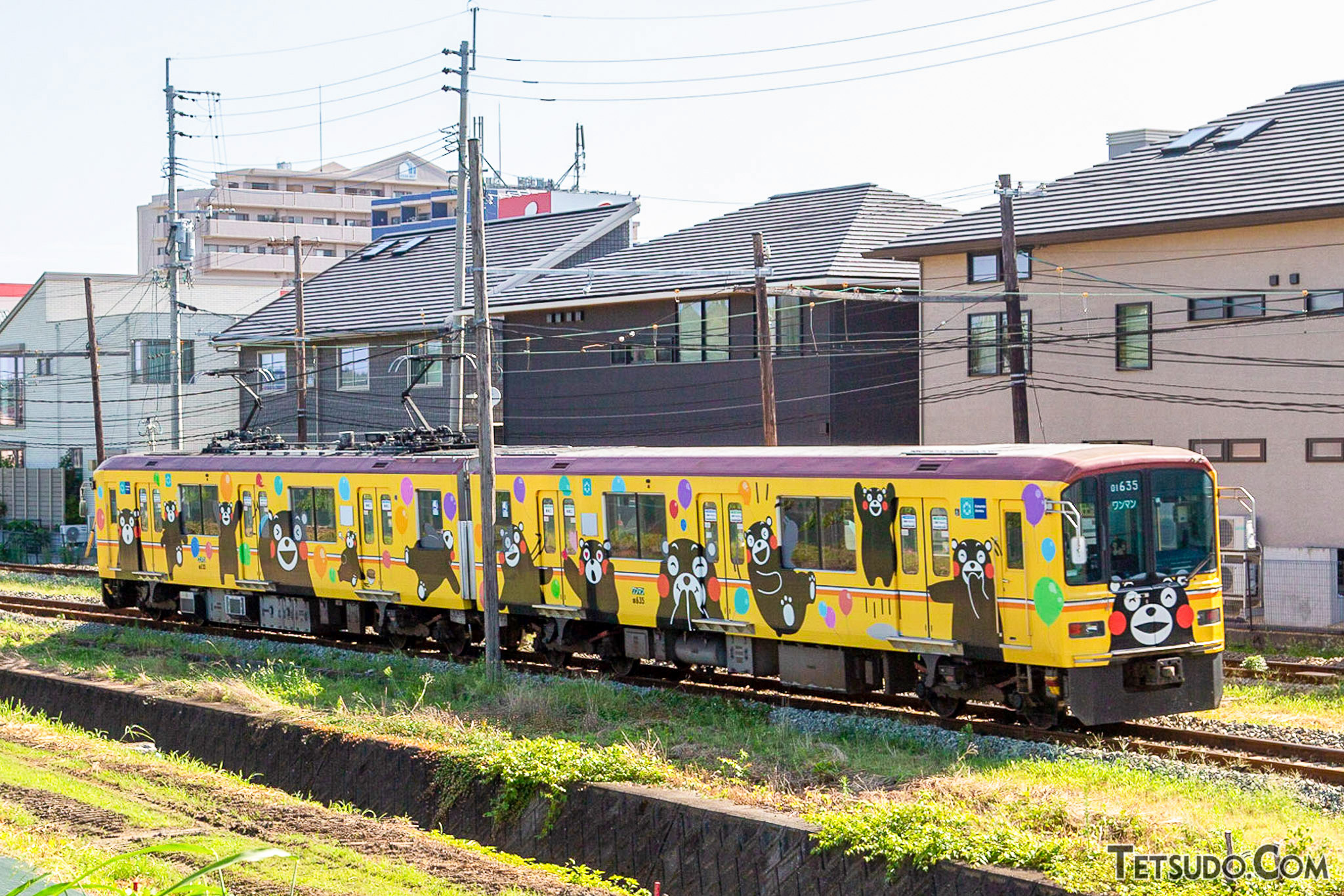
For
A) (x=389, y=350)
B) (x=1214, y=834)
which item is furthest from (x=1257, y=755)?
(x=389, y=350)

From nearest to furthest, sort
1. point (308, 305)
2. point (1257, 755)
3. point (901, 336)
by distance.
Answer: point (1257, 755), point (901, 336), point (308, 305)

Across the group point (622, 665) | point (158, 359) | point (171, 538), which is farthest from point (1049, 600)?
point (158, 359)

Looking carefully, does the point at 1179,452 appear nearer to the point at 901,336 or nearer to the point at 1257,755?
the point at 1257,755

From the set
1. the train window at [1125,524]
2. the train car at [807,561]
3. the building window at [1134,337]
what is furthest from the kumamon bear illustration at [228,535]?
the building window at [1134,337]

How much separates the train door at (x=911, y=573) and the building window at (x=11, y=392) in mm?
46620

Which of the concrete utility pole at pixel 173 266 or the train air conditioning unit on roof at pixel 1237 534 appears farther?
the concrete utility pole at pixel 173 266

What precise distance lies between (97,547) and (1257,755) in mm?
21952

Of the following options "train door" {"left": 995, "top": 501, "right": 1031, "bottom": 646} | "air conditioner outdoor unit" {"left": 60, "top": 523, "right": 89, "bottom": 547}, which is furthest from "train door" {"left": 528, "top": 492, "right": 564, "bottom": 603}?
"air conditioner outdoor unit" {"left": 60, "top": 523, "right": 89, "bottom": 547}

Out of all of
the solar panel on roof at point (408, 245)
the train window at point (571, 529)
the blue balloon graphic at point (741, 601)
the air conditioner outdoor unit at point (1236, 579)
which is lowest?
the air conditioner outdoor unit at point (1236, 579)

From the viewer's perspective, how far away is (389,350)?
4184 centimetres

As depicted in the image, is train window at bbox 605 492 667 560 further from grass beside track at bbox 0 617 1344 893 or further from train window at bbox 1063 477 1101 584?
train window at bbox 1063 477 1101 584

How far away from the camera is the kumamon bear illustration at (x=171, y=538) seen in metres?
26.7

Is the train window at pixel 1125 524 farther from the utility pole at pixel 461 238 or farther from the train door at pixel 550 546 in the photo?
the utility pole at pixel 461 238

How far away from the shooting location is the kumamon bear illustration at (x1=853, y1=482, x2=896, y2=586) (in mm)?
15719
